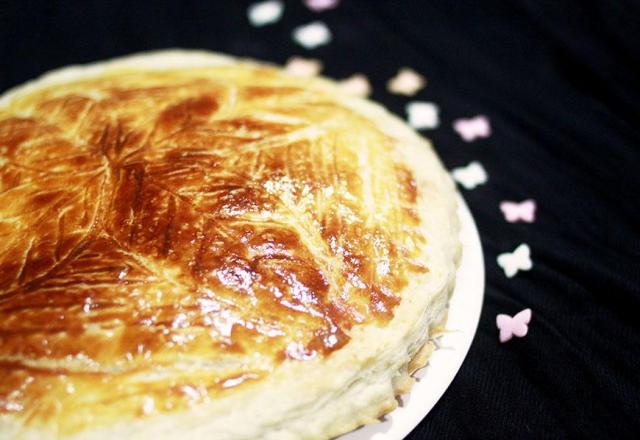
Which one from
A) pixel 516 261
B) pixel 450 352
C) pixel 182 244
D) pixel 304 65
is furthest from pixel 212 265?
pixel 304 65

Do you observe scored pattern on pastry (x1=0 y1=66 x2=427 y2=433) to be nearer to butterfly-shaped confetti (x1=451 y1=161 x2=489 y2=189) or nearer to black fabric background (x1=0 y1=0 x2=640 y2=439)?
black fabric background (x1=0 y1=0 x2=640 y2=439)

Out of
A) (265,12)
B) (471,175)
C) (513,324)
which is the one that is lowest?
(513,324)

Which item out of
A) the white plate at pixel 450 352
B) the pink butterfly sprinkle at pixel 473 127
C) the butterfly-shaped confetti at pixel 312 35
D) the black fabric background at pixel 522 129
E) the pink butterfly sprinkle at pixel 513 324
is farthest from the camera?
the butterfly-shaped confetti at pixel 312 35

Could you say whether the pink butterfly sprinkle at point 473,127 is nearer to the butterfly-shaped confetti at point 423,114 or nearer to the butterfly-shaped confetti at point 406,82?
the butterfly-shaped confetti at point 423,114

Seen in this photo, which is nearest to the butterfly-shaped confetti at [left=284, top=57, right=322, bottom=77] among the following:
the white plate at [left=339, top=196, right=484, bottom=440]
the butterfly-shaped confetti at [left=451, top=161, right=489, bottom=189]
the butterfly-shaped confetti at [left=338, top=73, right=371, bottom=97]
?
the butterfly-shaped confetti at [left=338, top=73, right=371, bottom=97]

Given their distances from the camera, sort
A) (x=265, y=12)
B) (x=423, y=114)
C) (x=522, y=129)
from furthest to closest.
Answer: (x=265, y=12)
(x=423, y=114)
(x=522, y=129)

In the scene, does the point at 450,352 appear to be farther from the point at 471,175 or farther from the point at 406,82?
the point at 406,82

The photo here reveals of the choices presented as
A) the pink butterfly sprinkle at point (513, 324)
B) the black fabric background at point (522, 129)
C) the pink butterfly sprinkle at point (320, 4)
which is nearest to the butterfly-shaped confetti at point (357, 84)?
the black fabric background at point (522, 129)

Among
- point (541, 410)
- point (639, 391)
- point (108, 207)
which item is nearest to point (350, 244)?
point (108, 207)
